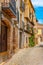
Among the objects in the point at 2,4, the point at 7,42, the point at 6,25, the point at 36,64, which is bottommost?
the point at 36,64

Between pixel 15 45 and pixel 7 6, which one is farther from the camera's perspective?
pixel 15 45

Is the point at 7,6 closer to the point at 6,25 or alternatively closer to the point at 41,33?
the point at 6,25

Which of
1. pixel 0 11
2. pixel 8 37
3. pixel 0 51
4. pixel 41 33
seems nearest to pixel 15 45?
pixel 8 37

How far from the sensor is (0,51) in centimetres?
1403

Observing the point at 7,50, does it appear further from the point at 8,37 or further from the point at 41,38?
the point at 41,38

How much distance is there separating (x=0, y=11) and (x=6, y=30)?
14.3ft

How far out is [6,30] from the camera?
16.7 metres

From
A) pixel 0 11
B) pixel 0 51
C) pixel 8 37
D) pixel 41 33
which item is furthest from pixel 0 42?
pixel 41 33

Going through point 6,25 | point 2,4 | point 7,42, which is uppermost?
point 2,4

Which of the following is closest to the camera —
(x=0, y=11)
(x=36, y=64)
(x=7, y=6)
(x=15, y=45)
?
(x=36, y=64)

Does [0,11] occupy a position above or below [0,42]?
above

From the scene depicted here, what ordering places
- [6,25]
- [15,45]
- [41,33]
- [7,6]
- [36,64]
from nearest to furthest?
[36,64] < [7,6] < [6,25] < [15,45] < [41,33]

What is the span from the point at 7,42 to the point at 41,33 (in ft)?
168

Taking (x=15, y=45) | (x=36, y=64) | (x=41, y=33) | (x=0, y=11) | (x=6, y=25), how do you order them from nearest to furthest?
(x=36, y=64)
(x=0, y=11)
(x=6, y=25)
(x=15, y=45)
(x=41, y=33)
